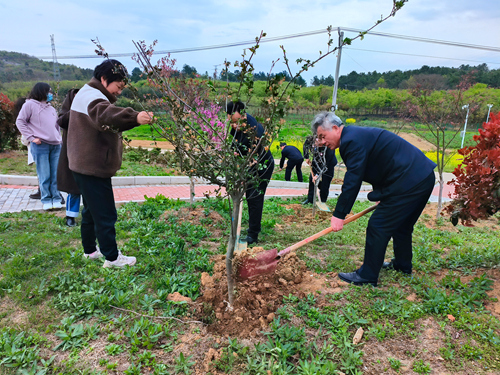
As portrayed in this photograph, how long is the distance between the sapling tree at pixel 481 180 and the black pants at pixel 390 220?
47 cm

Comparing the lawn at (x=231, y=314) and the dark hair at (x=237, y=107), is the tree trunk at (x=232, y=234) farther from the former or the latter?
the dark hair at (x=237, y=107)

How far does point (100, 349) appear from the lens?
226 cm

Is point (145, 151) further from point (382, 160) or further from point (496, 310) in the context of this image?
point (496, 310)

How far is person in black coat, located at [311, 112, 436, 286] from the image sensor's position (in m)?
2.88

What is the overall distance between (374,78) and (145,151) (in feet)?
163

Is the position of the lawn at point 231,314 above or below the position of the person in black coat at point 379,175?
below

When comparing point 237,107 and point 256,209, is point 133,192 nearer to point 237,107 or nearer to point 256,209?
point 256,209

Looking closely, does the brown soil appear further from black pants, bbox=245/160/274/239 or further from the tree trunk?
the tree trunk

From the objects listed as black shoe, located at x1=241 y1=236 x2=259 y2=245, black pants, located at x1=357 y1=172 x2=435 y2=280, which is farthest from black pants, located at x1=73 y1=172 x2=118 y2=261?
black pants, located at x1=357 y1=172 x2=435 y2=280

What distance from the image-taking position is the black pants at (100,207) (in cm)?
Answer: 293

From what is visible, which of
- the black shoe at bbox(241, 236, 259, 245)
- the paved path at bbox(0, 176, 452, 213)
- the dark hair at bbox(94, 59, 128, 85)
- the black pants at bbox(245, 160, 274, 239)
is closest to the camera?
the dark hair at bbox(94, 59, 128, 85)

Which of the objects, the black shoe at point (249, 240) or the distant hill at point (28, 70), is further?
the distant hill at point (28, 70)

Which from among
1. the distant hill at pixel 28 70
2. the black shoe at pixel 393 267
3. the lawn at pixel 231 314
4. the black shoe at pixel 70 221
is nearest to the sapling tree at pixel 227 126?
the lawn at pixel 231 314

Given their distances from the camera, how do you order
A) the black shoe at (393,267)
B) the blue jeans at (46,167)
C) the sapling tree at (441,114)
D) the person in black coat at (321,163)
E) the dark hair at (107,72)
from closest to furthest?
the dark hair at (107,72) < the black shoe at (393,267) < the blue jeans at (46,167) < the person in black coat at (321,163) < the sapling tree at (441,114)
